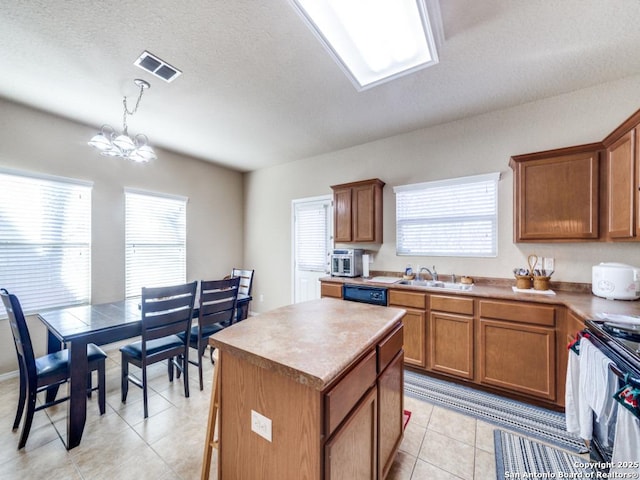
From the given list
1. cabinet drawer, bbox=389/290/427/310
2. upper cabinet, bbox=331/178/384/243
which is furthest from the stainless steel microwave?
cabinet drawer, bbox=389/290/427/310

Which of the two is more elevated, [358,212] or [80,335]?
[358,212]

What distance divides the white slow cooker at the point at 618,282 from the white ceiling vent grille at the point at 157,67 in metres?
3.92

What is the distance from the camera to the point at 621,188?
2.02 meters

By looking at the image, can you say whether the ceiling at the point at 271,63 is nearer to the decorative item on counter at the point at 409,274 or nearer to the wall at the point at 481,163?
the wall at the point at 481,163

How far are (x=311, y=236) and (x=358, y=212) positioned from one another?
1065 mm

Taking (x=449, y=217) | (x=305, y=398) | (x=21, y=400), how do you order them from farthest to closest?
1. (x=449, y=217)
2. (x=21, y=400)
3. (x=305, y=398)

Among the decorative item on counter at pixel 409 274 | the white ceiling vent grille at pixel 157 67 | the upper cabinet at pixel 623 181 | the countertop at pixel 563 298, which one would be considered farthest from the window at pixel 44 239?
the upper cabinet at pixel 623 181

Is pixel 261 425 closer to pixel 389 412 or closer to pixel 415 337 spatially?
pixel 389 412

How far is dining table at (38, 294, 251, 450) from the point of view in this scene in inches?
70.2

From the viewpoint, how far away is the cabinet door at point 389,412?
134 centimetres

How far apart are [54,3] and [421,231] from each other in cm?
369

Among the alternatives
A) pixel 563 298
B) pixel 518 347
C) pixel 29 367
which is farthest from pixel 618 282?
pixel 29 367

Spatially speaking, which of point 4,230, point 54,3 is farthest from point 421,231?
point 4,230

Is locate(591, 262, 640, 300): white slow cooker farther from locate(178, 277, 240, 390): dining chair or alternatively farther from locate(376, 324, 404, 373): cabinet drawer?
locate(178, 277, 240, 390): dining chair
